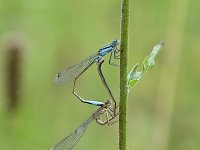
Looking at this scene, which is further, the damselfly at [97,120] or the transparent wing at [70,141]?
the transparent wing at [70,141]

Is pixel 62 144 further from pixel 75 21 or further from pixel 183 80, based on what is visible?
pixel 75 21

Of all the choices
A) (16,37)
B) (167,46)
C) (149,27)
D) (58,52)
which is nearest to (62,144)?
(167,46)

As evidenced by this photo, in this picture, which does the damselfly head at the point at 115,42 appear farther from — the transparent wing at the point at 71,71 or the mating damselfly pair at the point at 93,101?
the transparent wing at the point at 71,71

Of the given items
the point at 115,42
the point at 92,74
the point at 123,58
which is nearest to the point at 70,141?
the point at 115,42

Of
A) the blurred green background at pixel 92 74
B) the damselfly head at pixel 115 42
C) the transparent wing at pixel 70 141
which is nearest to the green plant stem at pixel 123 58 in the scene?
the damselfly head at pixel 115 42

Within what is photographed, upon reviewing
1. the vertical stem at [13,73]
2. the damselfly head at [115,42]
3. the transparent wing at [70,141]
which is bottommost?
the transparent wing at [70,141]

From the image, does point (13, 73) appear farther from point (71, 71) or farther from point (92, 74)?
point (92, 74)

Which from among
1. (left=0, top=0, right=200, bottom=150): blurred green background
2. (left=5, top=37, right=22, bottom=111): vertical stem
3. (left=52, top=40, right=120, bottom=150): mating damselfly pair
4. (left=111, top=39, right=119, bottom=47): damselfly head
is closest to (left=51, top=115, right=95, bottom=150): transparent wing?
(left=52, top=40, right=120, bottom=150): mating damselfly pair

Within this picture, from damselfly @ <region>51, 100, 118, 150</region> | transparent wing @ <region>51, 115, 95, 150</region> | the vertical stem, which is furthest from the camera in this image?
the vertical stem

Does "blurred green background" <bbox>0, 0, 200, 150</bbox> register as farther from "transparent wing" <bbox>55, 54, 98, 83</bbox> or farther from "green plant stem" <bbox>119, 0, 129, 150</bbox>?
"green plant stem" <bbox>119, 0, 129, 150</bbox>
